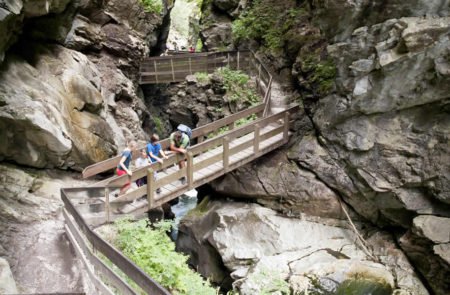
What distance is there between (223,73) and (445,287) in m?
13.0

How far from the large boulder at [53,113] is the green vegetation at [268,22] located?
30.4ft

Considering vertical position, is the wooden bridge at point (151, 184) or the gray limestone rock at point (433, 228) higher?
the wooden bridge at point (151, 184)

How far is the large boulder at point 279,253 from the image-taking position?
10875 mm

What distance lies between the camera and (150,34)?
2339cm

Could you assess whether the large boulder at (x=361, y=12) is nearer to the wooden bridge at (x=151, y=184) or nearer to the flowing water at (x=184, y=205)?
the wooden bridge at (x=151, y=184)

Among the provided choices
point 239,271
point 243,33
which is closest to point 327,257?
point 239,271

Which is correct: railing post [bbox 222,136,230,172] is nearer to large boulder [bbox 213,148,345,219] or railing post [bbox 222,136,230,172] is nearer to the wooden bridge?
the wooden bridge

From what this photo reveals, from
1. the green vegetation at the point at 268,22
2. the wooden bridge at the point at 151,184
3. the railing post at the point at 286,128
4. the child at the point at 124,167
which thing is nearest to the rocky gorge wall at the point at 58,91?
the wooden bridge at the point at 151,184

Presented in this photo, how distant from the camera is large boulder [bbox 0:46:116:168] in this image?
9.88m

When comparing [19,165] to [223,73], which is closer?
[19,165]

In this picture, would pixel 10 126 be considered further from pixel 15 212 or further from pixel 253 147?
pixel 253 147

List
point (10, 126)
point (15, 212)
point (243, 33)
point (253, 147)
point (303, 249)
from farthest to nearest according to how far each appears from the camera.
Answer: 1. point (243, 33)
2. point (253, 147)
3. point (303, 249)
4. point (10, 126)
5. point (15, 212)

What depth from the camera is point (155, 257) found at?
23.7 feet

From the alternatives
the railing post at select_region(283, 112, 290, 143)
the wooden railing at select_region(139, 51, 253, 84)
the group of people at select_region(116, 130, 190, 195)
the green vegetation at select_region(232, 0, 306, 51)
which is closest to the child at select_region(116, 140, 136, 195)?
the group of people at select_region(116, 130, 190, 195)
